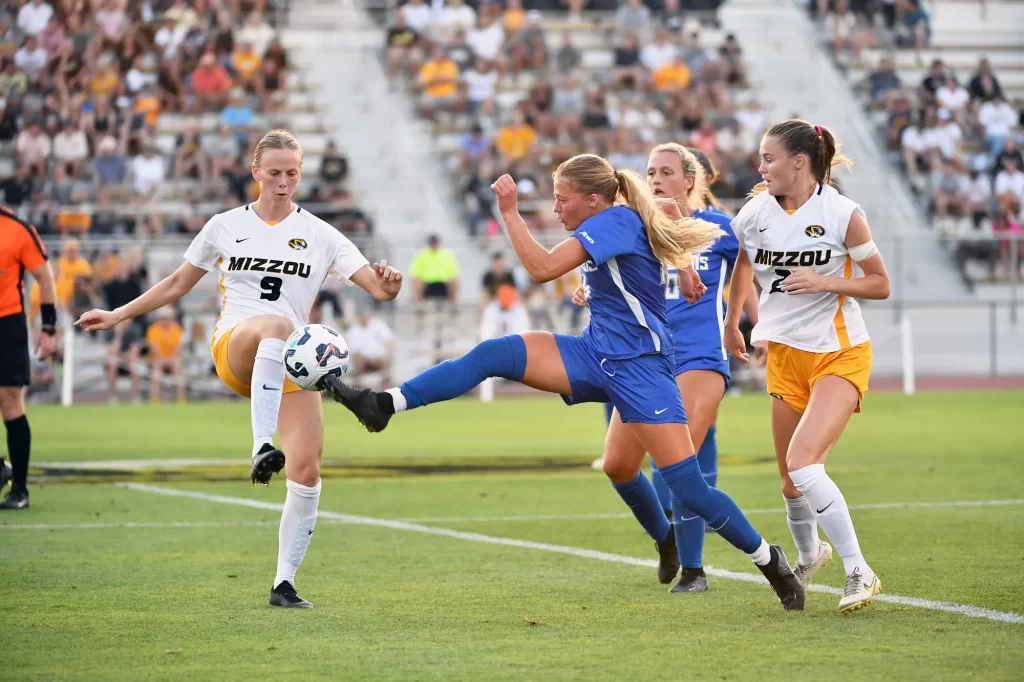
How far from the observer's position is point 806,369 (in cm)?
711

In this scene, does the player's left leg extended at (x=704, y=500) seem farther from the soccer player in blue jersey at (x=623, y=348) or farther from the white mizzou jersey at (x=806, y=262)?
the white mizzou jersey at (x=806, y=262)

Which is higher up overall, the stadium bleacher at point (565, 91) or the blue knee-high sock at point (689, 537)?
the stadium bleacher at point (565, 91)

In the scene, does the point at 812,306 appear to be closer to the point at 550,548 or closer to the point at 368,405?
the point at 368,405

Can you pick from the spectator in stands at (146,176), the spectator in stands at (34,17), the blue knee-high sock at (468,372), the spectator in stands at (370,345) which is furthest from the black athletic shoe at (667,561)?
the spectator in stands at (34,17)

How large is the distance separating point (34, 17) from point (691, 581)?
82.8 feet

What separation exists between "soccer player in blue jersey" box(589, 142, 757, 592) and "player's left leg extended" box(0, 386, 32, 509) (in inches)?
195

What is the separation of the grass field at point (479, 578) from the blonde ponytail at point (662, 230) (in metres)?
1.56

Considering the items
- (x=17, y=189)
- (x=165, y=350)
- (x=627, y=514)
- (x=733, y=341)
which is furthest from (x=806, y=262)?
(x=17, y=189)

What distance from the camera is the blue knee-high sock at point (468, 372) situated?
21.1 ft

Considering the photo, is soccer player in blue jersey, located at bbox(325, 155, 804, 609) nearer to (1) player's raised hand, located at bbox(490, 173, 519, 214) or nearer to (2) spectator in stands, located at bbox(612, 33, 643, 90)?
(1) player's raised hand, located at bbox(490, 173, 519, 214)

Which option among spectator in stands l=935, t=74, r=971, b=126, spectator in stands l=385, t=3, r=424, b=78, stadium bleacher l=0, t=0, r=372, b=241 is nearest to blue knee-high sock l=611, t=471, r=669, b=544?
stadium bleacher l=0, t=0, r=372, b=241

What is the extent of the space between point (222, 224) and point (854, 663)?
3572 millimetres

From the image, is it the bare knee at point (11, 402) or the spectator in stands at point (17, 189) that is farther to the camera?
the spectator in stands at point (17, 189)

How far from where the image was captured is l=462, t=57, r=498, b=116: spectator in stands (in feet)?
97.3
